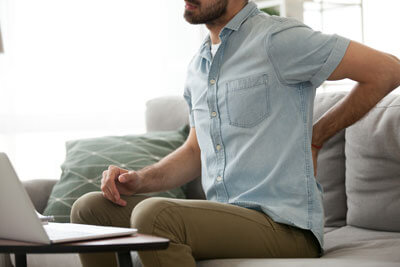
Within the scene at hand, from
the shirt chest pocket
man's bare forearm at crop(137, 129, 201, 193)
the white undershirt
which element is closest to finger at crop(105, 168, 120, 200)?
man's bare forearm at crop(137, 129, 201, 193)

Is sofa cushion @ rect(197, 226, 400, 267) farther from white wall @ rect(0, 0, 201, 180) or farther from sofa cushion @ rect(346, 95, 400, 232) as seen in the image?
white wall @ rect(0, 0, 201, 180)

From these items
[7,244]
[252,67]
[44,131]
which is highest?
[252,67]

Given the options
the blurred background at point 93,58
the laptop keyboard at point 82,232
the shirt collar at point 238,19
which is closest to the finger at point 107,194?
the laptop keyboard at point 82,232

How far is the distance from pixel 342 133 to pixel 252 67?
57 centimetres

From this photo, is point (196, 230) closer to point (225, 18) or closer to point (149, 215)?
point (149, 215)

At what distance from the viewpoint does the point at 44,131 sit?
378cm

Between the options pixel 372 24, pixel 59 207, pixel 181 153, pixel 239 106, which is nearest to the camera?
pixel 239 106

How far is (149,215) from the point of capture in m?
1.28

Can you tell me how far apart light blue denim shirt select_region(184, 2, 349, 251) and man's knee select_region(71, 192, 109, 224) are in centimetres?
30

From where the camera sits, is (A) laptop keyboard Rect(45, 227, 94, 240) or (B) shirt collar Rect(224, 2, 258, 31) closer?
(A) laptop keyboard Rect(45, 227, 94, 240)

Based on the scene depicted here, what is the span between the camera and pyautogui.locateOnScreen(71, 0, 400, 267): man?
145 cm

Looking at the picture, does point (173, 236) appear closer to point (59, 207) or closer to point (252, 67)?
point (252, 67)

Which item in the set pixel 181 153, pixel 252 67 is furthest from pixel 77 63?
pixel 252 67

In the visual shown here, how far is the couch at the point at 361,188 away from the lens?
5.60 feet
